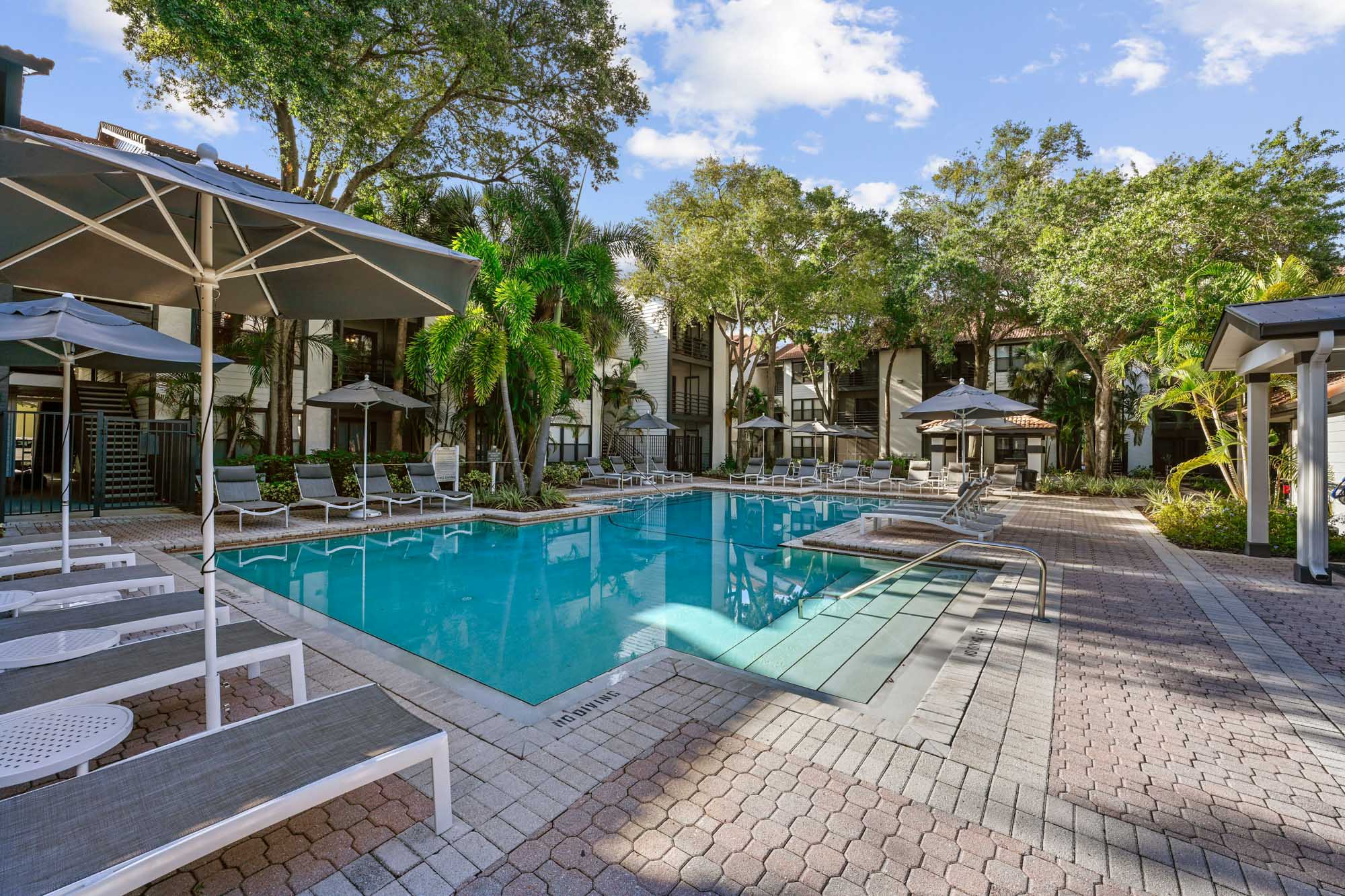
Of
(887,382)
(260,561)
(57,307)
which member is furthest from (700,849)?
(887,382)

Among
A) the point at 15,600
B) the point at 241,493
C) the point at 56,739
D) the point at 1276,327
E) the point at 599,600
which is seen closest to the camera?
the point at 56,739

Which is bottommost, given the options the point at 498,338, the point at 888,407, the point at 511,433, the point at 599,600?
the point at 599,600

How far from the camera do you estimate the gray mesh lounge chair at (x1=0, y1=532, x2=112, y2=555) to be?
5.64 m

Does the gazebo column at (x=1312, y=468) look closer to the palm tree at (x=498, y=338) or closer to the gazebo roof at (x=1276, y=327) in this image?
the gazebo roof at (x=1276, y=327)

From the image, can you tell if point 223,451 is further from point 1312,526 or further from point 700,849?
point 1312,526

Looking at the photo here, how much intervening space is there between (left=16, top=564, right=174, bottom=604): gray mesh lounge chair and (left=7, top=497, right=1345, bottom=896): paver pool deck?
57.0 inches

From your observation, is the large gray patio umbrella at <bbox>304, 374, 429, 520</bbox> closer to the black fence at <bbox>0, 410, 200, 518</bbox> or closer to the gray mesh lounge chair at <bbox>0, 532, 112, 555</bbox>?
the black fence at <bbox>0, 410, 200, 518</bbox>

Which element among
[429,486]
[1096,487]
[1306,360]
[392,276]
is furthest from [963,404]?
[429,486]

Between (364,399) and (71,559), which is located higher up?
(364,399)

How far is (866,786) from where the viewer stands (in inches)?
98.7

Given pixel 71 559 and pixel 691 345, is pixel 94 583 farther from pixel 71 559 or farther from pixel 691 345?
pixel 691 345

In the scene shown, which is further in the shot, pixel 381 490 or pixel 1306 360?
pixel 381 490

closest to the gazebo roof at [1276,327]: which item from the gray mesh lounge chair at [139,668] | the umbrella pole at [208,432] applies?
the umbrella pole at [208,432]

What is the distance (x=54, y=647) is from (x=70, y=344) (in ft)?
10.8
